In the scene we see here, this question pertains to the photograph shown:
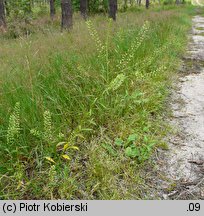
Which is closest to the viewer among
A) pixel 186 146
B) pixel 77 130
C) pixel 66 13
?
pixel 77 130

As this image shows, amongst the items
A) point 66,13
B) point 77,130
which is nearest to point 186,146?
point 77,130

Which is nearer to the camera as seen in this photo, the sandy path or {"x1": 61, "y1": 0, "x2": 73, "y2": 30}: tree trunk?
the sandy path

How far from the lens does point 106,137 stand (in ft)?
8.08

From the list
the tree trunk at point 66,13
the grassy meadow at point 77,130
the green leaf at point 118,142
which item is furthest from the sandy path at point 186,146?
the tree trunk at point 66,13

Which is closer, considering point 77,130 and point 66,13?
point 77,130

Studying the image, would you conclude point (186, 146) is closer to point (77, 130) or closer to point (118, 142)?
point (118, 142)

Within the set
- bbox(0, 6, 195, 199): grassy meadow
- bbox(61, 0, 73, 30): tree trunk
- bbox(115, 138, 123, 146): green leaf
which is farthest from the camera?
bbox(61, 0, 73, 30): tree trunk

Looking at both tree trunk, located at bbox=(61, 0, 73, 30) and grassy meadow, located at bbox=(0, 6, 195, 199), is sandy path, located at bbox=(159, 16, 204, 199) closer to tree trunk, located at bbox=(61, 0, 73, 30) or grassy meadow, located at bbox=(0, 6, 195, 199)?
grassy meadow, located at bbox=(0, 6, 195, 199)

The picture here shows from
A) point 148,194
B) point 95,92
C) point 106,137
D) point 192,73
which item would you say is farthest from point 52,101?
point 192,73

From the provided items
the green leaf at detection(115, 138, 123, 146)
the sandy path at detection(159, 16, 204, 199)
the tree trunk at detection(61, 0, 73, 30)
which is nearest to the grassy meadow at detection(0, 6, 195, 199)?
the green leaf at detection(115, 138, 123, 146)

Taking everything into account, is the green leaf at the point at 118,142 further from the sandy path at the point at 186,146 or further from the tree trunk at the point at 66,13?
the tree trunk at the point at 66,13

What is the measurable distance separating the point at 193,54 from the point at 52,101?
485 centimetres

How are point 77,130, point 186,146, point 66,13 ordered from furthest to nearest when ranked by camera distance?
point 66,13, point 186,146, point 77,130

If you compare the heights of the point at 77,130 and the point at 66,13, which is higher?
the point at 66,13
